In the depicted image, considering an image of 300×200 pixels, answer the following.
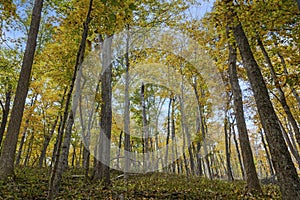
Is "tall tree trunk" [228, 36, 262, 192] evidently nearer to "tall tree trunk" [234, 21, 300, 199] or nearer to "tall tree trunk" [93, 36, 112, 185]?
"tall tree trunk" [234, 21, 300, 199]

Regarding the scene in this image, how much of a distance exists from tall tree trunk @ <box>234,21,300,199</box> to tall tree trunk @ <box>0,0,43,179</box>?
6.25m

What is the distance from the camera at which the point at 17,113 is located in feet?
19.7

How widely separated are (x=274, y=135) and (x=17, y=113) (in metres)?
6.71

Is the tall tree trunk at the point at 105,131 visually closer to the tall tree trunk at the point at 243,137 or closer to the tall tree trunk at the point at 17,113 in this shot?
the tall tree trunk at the point at 17,113

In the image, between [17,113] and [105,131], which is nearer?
[17,113]

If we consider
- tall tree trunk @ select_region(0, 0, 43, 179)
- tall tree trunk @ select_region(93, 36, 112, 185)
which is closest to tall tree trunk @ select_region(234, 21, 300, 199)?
tall tree trunk @ select_region(93, 36, 112, 185)

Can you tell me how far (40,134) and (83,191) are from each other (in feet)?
46.5

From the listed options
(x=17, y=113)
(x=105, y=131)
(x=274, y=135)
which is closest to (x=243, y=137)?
(x=274, y=135)

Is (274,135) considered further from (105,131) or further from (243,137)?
(105,131)

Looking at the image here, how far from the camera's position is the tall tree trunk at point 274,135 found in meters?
3.78

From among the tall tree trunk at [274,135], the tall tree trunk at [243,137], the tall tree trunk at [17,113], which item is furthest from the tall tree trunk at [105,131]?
the tall tree trunk at [274,135]

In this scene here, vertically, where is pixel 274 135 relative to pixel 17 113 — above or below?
below

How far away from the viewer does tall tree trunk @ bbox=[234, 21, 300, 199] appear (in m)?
3.78

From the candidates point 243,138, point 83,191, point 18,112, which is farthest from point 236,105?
point 18,112
